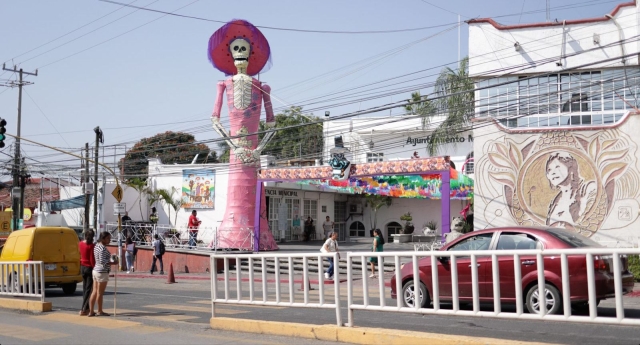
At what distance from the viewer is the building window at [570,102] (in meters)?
23.5

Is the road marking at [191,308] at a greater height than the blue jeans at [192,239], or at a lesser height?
lesser

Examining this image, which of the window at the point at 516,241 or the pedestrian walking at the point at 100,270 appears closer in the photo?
the window at the point at 516,241

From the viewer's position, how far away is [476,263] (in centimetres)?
789

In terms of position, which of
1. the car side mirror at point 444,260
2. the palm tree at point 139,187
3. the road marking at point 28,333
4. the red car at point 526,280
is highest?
the palm tree at point 139,187

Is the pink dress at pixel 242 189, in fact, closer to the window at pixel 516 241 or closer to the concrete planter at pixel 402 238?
→ the concrete planter at pixel 402 238

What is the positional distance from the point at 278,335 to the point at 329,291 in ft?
4.00

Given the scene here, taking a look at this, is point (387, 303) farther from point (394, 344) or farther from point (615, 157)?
point (615, 157)

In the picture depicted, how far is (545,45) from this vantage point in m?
24.6

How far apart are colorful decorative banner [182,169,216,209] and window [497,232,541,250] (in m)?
27.6

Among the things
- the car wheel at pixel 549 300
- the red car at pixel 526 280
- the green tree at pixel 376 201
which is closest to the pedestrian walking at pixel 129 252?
the green tree at pixel 376 201

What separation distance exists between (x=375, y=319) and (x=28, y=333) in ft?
18.4

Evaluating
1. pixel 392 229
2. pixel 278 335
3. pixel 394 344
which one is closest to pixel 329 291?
pixel 278 335

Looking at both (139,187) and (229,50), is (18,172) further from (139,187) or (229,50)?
(229,50)

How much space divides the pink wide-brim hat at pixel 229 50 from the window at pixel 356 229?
1570 centimetres
